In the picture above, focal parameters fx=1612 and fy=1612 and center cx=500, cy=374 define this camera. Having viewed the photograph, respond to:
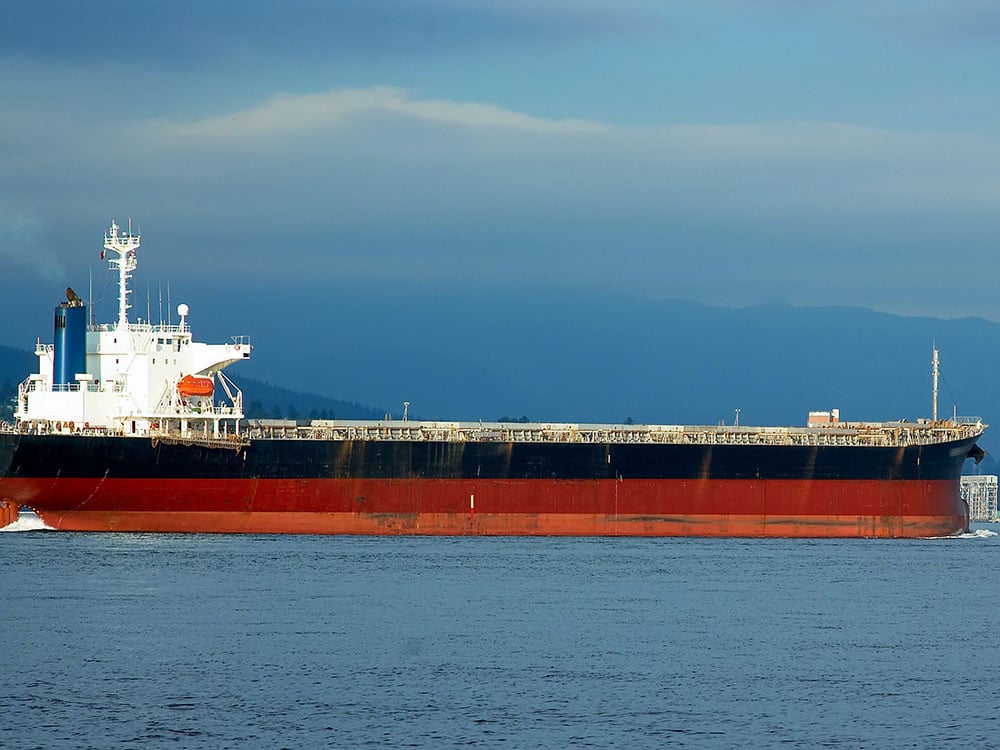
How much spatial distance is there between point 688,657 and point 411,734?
6.89m

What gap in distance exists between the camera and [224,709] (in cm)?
2172

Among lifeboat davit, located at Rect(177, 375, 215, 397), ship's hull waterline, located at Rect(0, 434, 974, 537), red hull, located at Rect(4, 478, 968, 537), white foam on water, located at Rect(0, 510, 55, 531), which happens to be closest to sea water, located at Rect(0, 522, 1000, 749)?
red hull, located at Rect(4, 478, 968, 537)

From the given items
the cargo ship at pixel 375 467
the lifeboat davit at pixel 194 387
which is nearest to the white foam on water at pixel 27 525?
the cargo ship at pixel 375 467

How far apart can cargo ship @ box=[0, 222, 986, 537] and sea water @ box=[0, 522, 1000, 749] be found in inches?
107

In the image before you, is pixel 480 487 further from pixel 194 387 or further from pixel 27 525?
pixel 27 525

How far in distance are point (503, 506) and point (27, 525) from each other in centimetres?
1356

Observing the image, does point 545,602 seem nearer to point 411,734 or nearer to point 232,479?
point 411,734

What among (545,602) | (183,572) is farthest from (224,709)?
(183,572)

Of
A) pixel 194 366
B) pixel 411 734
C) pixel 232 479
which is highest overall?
pixel 194 366

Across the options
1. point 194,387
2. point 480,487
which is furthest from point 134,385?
point 480,487

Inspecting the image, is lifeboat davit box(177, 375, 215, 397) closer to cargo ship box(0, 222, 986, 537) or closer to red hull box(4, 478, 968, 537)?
cargo ship box(0, 222, 986, 537)

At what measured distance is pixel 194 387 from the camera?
150 feet

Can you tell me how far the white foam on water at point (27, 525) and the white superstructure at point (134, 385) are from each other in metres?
2.76

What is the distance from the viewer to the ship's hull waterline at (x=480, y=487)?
142ft
